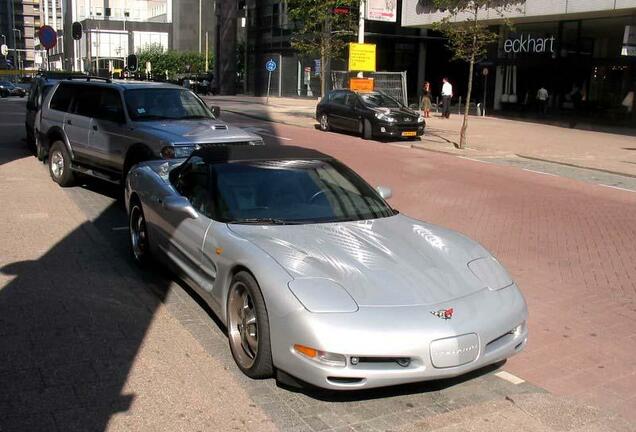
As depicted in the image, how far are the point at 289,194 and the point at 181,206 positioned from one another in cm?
87

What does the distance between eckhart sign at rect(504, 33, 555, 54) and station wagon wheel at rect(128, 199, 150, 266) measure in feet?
91.3

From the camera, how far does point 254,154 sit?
5.61 m

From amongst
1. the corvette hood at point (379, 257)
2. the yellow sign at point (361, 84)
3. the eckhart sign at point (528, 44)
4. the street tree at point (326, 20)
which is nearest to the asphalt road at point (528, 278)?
the corvette hood at point (379, 257)

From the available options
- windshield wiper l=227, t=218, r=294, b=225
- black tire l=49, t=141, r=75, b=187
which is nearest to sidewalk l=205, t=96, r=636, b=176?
black tire l=49, t=141, r=75, b=187

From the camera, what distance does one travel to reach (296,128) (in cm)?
2495

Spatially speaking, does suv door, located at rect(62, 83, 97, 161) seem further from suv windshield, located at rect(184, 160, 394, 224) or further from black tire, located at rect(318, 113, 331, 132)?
black tire, located at rect(318, 113, 331, 132)

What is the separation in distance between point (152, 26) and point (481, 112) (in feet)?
291

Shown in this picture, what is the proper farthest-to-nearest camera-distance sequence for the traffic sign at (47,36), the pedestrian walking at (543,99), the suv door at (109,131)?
the pedestrian walking at (543,99) < the traffic sign at (47,36) < the suv door at (109,131)

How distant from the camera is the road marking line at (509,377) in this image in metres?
4.27

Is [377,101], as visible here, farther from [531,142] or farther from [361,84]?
[361,84]

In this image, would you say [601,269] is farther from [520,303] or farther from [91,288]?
[91,288]

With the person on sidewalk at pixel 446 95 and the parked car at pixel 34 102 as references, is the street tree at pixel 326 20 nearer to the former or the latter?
the person on sidewalk at pixel 446 95

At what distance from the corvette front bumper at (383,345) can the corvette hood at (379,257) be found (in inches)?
6.0

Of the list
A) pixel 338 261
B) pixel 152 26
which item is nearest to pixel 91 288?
pixel 338 261
